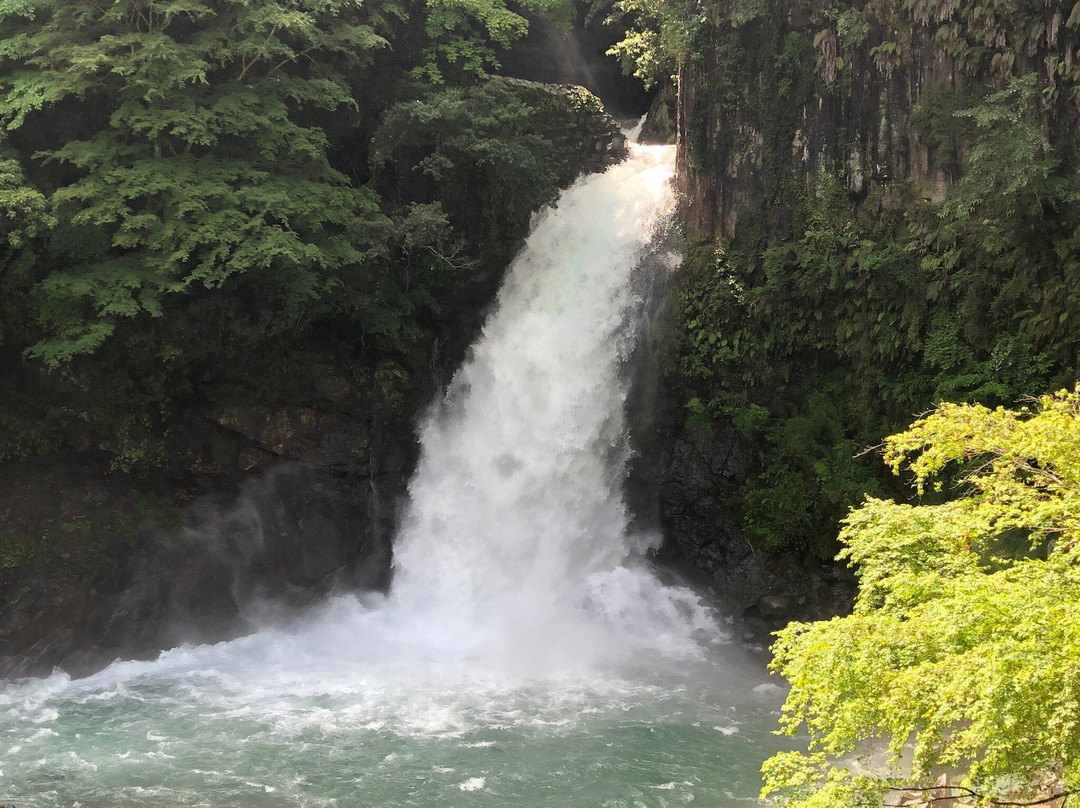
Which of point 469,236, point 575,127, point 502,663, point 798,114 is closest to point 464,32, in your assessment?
point 575,127

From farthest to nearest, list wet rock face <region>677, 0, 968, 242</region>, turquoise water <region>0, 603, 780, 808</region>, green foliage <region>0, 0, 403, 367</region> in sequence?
wet rock face <region>677, 0, 968, 242</region> < green foliage <region>0, 0, 403, 367</region> < turquoise water <region>0, 603, 780, 808</region>

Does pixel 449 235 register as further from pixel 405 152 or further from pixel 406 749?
pixel 406 749

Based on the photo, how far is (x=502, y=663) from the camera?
15789mm

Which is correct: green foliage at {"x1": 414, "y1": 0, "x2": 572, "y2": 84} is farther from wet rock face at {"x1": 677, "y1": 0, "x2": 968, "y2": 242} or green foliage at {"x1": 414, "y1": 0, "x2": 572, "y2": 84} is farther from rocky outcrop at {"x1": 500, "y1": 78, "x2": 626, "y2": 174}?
wet rock face at {"x1": 677, "y1": 0, "x2": 968, "y2": 242}

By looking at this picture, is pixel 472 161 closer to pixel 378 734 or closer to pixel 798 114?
pixel 798 114

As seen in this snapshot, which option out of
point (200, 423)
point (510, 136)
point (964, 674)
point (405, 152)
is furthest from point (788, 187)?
point (964, 674)

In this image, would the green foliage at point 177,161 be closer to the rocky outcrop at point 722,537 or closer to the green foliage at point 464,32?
the green foliage at point 464,32

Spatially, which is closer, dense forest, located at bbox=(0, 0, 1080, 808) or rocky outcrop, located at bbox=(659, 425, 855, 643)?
dense forest, located at bbox=(0, 0, 1080, 808)

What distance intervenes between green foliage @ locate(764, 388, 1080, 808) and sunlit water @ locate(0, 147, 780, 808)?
4542 mm

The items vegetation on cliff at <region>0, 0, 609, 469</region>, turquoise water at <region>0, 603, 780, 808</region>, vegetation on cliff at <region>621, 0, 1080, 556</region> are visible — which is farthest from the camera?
vegetation on cliff at <region>0, 0, 609, 469</region>

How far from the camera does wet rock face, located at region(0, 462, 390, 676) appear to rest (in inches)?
636

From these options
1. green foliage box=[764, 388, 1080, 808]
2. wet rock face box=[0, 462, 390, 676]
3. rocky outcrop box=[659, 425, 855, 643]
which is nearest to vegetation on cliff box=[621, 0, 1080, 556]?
rocky outcrop box=[659, 425, 855, 643]

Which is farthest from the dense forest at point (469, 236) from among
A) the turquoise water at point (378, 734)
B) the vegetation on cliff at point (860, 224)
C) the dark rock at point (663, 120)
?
the dark rock at point (663, 120)

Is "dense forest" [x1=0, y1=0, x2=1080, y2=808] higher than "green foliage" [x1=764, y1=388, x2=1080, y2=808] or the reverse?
higher
